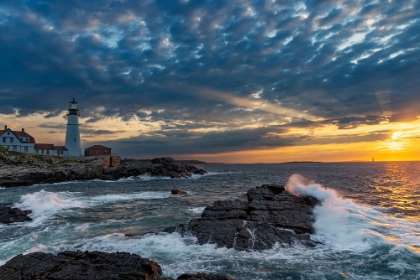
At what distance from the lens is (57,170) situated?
49688mm

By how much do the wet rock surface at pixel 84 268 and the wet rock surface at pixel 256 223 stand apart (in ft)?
13.9

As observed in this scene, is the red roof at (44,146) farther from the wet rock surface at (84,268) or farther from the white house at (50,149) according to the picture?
the wet rock surface at (84,268)

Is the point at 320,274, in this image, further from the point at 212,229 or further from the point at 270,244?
the point at 212,229

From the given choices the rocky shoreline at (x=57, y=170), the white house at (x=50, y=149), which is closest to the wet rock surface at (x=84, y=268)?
the rocky shoreline at (x=57, y=170)

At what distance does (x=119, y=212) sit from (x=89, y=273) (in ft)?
40.8

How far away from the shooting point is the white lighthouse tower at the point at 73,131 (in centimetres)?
7306

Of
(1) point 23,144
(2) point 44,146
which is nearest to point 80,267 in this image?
(1) point 23,144

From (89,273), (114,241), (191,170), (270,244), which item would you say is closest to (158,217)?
(114,241)

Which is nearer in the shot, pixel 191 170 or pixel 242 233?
pixel 242 233

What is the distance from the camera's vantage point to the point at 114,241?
38.4 feet

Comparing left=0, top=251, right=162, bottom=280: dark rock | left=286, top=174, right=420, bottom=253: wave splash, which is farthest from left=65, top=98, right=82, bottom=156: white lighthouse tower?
left=0, top=251, right=162, bottom=280: dark rock

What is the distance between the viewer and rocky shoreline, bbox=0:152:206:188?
146ft

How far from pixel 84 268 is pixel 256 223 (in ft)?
24.8

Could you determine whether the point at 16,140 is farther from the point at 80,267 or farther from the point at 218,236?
the point at 80,267
